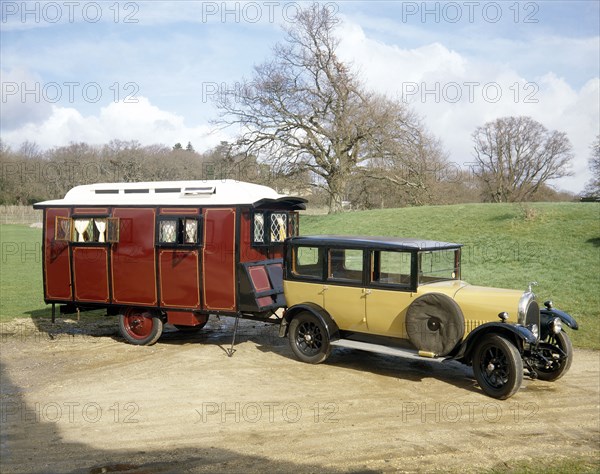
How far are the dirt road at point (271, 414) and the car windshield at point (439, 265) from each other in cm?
170

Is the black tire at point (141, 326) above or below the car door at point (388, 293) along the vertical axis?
below

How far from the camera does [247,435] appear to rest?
744 centimetres

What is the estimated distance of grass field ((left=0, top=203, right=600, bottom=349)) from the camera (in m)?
17.8

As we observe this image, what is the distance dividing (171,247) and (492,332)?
21.5 ft

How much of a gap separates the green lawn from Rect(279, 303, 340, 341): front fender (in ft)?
19.3

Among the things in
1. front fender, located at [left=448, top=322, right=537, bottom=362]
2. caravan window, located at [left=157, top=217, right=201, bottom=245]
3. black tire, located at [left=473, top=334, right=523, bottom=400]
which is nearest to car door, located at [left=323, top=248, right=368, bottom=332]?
front fender, located at [left=448, top=322, right=537, bottom=362]

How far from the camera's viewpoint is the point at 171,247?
12.3 metres

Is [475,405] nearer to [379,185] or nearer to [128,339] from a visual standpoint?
[128,339]

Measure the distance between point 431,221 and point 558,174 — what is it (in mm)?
30421

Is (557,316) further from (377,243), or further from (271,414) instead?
(271,414)

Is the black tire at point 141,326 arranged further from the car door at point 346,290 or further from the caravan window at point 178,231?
the car door at point 346,290

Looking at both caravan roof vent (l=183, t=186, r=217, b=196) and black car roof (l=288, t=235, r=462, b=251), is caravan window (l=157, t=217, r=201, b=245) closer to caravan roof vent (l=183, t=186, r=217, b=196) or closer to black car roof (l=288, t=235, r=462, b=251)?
caravan roof vent (l=183, t=186, r=217, b=196)

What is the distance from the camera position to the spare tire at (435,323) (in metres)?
9.19

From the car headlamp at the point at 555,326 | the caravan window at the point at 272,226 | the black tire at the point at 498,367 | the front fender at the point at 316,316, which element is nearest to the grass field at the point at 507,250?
the car headlamp at the point at 555,326
